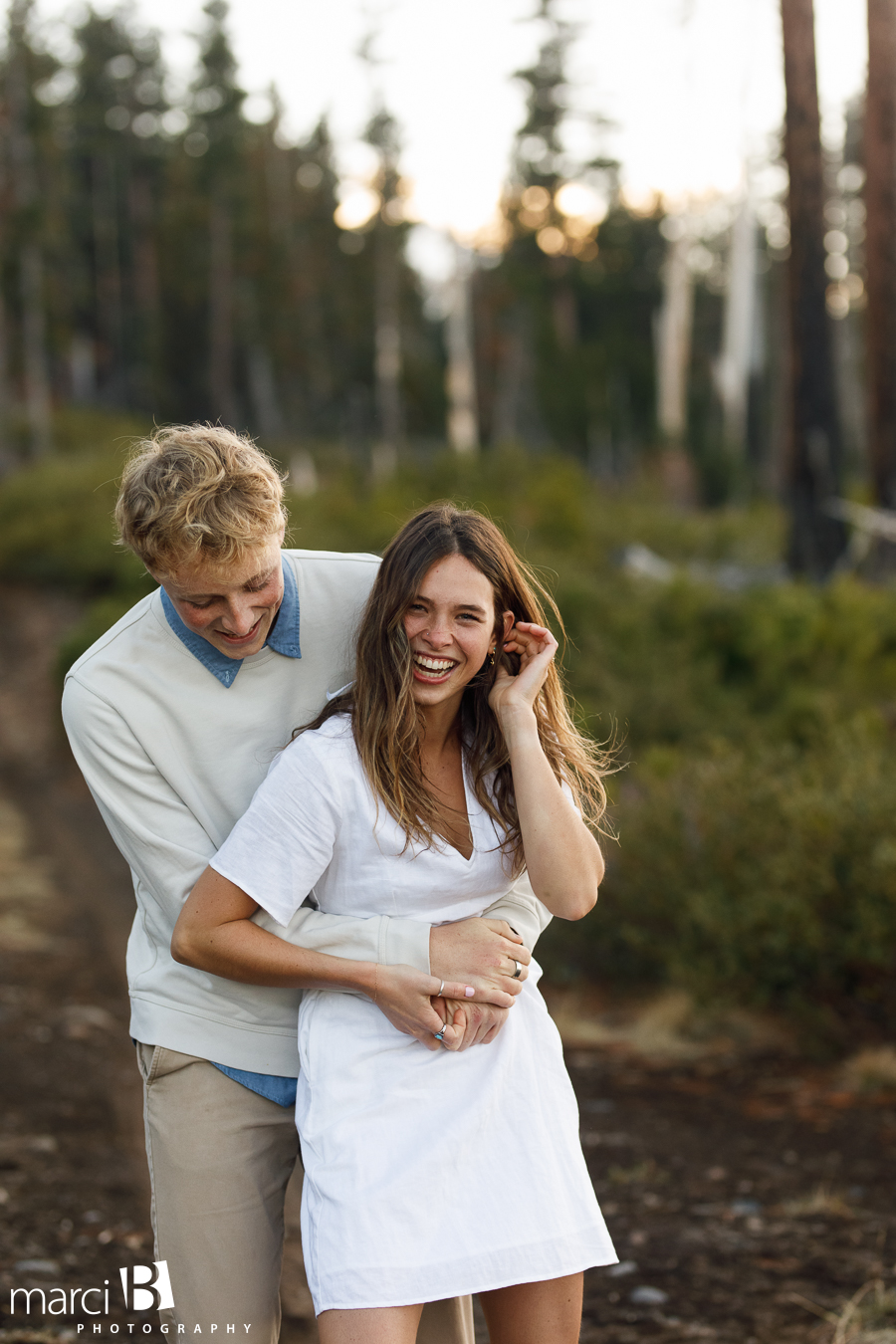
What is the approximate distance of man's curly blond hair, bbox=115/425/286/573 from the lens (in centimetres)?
222

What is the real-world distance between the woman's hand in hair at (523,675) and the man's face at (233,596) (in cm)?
47

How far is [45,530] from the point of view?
774 inches

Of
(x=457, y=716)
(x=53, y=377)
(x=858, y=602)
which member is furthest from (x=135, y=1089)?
(x=53, y=377)

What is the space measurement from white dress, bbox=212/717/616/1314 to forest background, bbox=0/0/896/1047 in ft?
4.45

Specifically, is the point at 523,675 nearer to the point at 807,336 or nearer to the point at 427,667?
the point at 427,667

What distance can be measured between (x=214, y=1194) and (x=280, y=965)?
19.6 inches

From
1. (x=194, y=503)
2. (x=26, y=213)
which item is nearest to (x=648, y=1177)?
(x=194, y=503)

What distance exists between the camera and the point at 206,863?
7.83 ft

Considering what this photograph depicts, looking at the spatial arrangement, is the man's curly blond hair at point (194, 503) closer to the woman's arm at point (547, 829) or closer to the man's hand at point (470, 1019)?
the woman's arm at point (547, 829)

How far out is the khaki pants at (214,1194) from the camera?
2340 mm

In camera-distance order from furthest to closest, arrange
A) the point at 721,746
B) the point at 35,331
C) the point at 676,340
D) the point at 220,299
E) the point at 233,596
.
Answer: the point at 220,299 → the point at 35,331 → the point at 676,340 → the point at 721,746 → the point at 233,596

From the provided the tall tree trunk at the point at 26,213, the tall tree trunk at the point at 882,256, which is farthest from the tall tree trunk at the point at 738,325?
the tall tree trunk at the point at 26,213

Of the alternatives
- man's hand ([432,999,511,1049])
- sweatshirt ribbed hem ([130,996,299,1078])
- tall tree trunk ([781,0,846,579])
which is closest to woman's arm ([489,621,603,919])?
man's hand ([432,999,511,1049])

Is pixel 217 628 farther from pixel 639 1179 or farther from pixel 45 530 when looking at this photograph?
pixel 45 530
